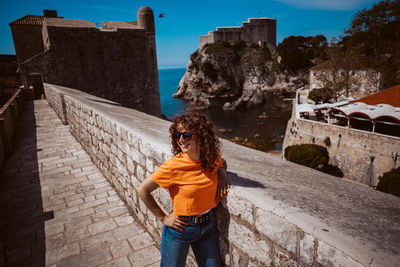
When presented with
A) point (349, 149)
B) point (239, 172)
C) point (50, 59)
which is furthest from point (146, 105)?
point (239, 172)

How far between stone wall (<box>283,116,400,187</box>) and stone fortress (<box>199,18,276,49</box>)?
6122cm

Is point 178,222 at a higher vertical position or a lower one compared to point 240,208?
lower

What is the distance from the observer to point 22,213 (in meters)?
3.75

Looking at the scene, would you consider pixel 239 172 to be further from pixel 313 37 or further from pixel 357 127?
pixel 313 37

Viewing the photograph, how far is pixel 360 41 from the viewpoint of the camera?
111 ft

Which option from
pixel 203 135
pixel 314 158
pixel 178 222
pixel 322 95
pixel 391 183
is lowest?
pixel 314 158

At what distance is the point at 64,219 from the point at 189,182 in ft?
9.69

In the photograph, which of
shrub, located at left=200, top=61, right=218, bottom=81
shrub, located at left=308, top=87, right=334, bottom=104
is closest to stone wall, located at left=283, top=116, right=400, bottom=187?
shrub, located at left=308, top=87, right=334, bottom=104

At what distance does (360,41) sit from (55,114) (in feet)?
129

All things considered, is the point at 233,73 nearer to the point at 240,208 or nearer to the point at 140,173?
the point at 140,173

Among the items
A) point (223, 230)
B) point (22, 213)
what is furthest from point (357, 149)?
point (22, 213)

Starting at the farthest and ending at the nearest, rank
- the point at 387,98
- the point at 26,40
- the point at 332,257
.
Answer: the point at 26,40, the point at 387,98, the point at 332,257

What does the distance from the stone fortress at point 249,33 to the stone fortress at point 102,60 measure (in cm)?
5775

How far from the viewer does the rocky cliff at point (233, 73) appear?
2584 inches
